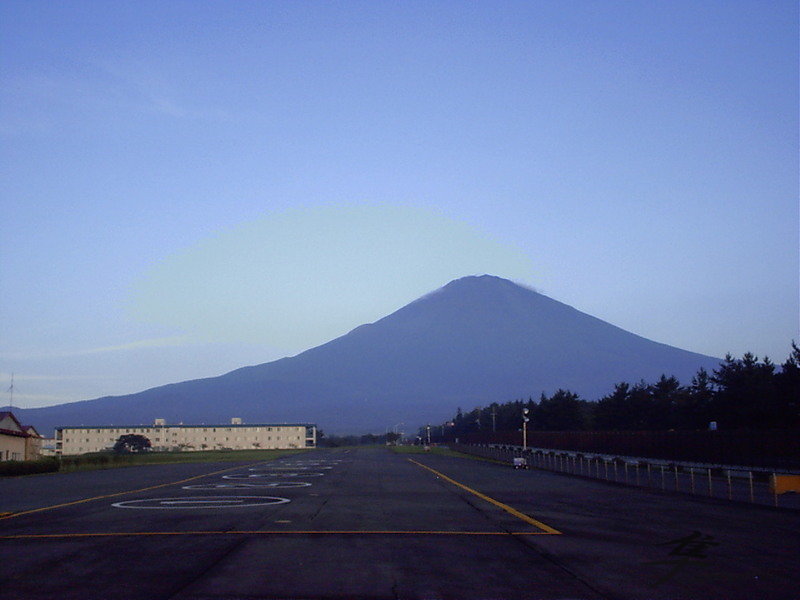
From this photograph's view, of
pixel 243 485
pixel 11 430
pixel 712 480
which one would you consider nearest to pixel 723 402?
pixel 712 480

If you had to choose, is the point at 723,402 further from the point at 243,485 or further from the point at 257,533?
the point at 257,533

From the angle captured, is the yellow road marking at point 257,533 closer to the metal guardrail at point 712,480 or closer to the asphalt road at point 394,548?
the asphalt road at point 394,548

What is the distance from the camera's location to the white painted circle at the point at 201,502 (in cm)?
2841

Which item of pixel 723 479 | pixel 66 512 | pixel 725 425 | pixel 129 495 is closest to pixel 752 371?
pixel 725 425

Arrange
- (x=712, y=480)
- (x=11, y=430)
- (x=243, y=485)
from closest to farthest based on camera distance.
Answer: (x=243, y=485) < (x=712, y=480) < (x=11, y=430)

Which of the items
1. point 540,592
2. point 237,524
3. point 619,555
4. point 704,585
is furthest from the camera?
point 237,524

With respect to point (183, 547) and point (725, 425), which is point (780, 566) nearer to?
point (183, 547)

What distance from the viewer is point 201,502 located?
3025 cm

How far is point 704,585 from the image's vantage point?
1376 cm

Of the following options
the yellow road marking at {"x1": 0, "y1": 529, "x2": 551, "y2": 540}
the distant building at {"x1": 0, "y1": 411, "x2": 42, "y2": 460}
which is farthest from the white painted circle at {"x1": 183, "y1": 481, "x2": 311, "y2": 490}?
the distant building at {"x1": 0, "y1": 411, "x2": 42, "y2": 460}

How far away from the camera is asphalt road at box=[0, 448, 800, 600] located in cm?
1325

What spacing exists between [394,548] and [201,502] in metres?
14.8

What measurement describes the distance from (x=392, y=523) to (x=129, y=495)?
53.5ft

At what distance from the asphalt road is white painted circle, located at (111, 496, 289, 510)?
0.08 m
